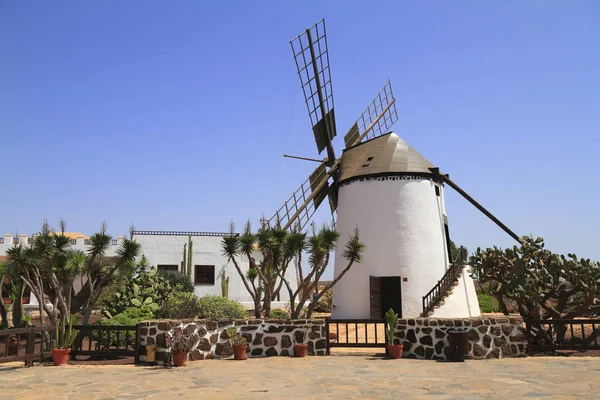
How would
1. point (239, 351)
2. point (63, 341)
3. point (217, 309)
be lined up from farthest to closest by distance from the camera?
1. point (217, 309)
2. point (63, 341)
3. point (239, 351)

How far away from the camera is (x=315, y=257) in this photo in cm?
1527

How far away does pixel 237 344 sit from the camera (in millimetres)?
12438

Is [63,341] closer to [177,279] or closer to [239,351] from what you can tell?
[239,351]

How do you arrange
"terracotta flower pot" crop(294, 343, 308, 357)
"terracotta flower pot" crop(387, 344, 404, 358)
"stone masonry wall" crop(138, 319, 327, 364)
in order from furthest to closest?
→ "terracotta flower pot" crop(294, 343, 308, 357) → "stone masonry wall" crop(138, 319, 327, 364) → "terracotta flower pot" crop(387, 344, 404, 358)

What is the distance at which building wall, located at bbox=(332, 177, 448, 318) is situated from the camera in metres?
20.0

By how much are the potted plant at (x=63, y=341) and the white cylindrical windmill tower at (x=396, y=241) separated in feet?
36.8

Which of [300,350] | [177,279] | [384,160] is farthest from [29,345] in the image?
[177,279]

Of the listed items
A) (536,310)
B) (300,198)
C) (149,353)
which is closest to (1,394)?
(149,353)

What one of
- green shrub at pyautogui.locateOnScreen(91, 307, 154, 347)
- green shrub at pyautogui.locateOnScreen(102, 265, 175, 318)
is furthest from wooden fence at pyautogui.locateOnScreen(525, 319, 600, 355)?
green shrub at pyautogui.locateOnScreen(102, 265, 175, 318)

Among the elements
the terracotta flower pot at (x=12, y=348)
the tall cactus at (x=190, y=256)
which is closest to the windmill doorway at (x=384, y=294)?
the terracotta flower pot at (x=12, y=348)

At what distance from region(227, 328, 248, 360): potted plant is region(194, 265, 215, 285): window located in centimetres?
1926

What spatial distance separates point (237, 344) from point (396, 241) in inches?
382

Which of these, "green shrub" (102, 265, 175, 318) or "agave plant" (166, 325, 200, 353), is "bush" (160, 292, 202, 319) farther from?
"agave plant" (166, 325, 200, 353)

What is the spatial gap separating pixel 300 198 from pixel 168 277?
8.95m
